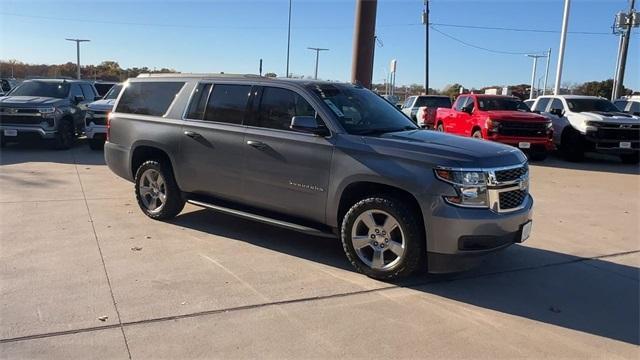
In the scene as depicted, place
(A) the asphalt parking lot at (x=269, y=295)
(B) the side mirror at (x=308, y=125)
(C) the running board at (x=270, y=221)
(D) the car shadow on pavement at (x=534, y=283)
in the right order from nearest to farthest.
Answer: (A) the asphalt parking lot at (x=269, y=295)
(D) the car shadow on pavement at (x=534, y=283)
(B) the side mirror at (x=308, y=125)
(C) the running board at (x=270, y=221)

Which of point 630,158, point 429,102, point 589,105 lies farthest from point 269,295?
point 429,102

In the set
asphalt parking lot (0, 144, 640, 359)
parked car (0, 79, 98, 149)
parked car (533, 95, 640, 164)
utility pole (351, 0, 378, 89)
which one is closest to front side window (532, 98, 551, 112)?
parked car (533, 95, 640, 164)

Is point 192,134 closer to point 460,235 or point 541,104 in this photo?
point 460,235

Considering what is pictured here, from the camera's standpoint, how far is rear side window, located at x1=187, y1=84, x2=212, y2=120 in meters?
6.37

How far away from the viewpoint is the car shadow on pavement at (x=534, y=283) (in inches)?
176

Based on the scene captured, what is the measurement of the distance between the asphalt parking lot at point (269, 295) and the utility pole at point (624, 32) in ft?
86.0

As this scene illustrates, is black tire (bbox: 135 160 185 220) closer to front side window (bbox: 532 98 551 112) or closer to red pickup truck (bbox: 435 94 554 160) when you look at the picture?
red pickup truck (bbox: 435 94 554 160)

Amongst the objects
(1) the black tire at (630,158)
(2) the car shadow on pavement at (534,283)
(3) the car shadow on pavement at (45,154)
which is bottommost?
(3) the car shadow on pavement at (45,154)

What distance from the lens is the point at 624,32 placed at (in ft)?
98.7

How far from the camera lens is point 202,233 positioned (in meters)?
6.34

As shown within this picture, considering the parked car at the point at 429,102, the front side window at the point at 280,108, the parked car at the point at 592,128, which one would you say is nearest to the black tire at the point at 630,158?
the parked car at the point at 592,128

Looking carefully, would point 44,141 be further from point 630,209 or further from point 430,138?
point 630,209

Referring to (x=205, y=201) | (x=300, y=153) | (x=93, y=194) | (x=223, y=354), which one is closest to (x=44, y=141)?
(x=93, y=194)

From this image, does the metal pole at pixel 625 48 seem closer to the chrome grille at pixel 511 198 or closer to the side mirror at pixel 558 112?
the side mirror at pixel 558 112
